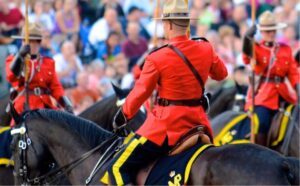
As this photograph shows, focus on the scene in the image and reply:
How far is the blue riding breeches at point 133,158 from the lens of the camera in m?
7.53

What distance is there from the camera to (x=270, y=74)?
38.2ft

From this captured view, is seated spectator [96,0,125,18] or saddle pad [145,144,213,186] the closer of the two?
saddle pad [145,144,213,186]

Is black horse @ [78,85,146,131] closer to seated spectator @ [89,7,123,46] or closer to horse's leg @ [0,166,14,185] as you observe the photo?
horse's leg @ [0,166,14,185]

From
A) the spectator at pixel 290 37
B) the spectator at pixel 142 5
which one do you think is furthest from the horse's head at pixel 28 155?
the spectator at pixel 290 37

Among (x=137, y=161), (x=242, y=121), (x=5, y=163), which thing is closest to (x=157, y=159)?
(x=137, y=161)

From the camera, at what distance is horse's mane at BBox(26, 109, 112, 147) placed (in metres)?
8.34

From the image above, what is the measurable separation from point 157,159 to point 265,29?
15.0ft

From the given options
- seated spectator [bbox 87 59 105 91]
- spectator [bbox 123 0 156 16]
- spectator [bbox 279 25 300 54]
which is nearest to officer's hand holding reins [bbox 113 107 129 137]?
seated spectator [bbox 87 59 105 91]

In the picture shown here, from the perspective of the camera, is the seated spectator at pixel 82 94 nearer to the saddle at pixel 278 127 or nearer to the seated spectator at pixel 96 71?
the seated spectator at pixel 96 71

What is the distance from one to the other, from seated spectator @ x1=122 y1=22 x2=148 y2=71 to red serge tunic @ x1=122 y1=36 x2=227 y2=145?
10.1m

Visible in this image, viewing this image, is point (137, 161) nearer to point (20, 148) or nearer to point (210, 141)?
point (210, 141)

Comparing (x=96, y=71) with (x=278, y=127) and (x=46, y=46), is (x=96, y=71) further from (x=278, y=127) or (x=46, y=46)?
(x=278, y=127)

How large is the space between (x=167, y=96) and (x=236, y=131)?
4080 mm

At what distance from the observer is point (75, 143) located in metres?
8.36
